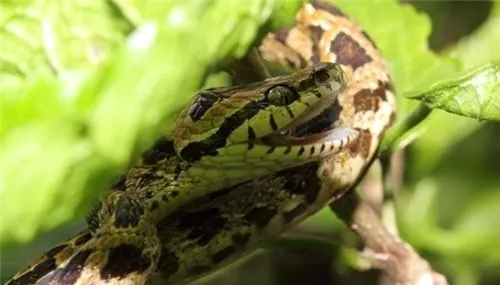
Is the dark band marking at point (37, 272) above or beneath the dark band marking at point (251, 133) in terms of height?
beneath

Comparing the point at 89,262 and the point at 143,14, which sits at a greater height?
the point at 143,14

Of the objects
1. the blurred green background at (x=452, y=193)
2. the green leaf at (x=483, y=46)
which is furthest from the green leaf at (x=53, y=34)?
the green leaf at (x=483, y=46)

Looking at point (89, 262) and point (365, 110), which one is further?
point (365, 110)

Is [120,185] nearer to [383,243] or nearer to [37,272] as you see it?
[37,272]

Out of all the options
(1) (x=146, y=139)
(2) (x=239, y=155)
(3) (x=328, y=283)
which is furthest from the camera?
(3) (x=328, y=283)

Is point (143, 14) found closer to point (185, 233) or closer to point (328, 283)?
point (185, 233)

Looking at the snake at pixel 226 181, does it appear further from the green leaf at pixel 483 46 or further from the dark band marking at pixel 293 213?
the green leaf at pixel 483 46

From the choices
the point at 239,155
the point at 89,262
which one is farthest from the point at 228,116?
the point at 89,262

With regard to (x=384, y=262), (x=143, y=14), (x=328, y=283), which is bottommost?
(x=328, y=283)

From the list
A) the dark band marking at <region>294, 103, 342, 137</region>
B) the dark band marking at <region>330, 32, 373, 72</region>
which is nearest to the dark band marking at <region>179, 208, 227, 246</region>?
the dark band marking at <region>294, 103, 342, 137</region>
